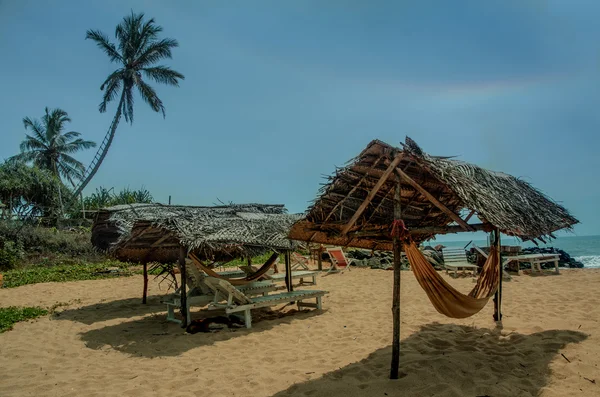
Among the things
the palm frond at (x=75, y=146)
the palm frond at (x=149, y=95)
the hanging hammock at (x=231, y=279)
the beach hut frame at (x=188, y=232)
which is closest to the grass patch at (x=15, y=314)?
the beach hut frame at (x=188, y=232)

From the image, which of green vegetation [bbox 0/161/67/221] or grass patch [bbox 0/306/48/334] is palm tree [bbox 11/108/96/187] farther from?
grass patch [bbox 0/306/48/334]

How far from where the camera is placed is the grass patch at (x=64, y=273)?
11172 mm

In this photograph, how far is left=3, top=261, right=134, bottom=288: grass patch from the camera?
11172mm

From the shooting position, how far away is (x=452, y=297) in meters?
3.38

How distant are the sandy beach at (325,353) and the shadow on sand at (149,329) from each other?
0.10 feet

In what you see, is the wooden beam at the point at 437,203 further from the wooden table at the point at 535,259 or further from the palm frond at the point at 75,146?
the palm frond at the point at 75,146

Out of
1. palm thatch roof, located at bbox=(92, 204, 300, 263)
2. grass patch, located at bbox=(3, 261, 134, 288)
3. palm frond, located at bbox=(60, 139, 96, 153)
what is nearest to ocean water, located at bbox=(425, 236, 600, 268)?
palm thatch roof, located at bbox=(92, 204, 300, 263)

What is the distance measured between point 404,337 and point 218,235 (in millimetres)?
3137

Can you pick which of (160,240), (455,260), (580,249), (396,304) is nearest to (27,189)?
(160,240)

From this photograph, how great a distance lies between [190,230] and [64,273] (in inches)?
347

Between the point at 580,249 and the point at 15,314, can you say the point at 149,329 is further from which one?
the point at 580,249

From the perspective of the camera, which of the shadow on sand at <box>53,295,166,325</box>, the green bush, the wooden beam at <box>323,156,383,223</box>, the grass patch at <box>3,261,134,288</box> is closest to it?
the wooden beam at <box>323,156,383,223</box>

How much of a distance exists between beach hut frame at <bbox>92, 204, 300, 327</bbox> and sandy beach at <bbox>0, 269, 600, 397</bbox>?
1.19 metres

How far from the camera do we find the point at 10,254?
13.4 meters
